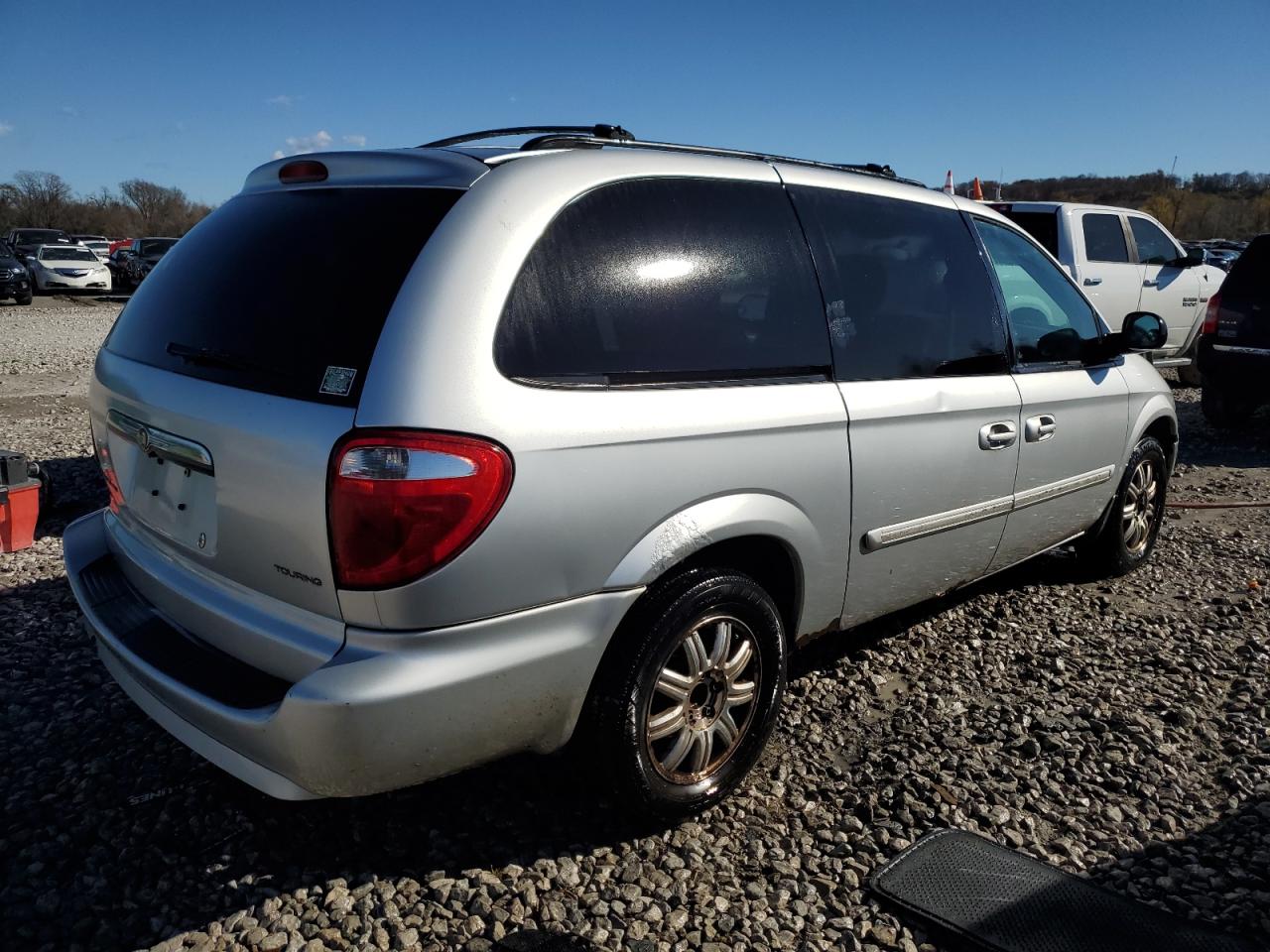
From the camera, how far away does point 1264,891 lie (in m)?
2.56

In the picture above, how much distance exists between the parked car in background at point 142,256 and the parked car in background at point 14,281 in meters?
3.19

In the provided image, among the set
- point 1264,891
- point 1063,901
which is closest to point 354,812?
point 1063,901

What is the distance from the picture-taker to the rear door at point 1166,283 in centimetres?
1026

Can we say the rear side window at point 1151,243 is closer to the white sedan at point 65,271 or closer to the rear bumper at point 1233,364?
the rear bumper at point 1233,364

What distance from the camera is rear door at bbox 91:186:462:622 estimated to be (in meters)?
2.15

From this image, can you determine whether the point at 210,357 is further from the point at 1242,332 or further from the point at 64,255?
the point at 64,255

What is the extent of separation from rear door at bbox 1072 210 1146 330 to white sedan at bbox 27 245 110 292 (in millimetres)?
25191

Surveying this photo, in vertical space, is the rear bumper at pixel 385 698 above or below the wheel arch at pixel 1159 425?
below

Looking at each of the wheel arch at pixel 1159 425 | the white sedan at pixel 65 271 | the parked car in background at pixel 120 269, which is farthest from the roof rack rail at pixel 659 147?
the parked car in background at pixel 120 269

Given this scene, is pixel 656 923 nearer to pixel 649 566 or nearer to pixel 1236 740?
pixel 649 566

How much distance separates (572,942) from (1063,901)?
129 centimetres

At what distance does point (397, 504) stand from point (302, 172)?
1183mm

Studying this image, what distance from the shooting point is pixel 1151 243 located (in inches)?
413

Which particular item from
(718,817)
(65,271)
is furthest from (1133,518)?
(65,271)
